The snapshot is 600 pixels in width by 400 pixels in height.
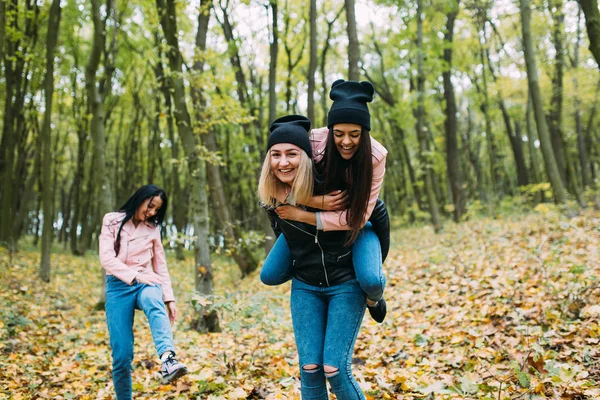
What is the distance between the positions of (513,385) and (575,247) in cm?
523

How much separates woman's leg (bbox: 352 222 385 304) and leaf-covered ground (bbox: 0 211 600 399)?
136 centimetres

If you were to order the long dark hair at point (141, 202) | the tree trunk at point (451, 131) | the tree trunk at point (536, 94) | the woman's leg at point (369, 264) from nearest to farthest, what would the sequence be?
the woman's leg at point (369, 264) → the long dark hair at point (141, 202) → the tree trunk at point (536, 94) → the tree trunk at point (451, 131)

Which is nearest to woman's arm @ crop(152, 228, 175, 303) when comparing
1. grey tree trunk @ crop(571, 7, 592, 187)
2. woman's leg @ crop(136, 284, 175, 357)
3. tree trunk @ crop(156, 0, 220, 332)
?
woman's leg @ crop(136, 284, 175, 357)

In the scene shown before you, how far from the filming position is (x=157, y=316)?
3975 millimetres

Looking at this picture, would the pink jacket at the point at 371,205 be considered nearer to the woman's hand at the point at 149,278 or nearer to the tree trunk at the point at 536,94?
the woman's hand at the point at 149,278

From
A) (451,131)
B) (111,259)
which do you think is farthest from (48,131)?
(451,131)

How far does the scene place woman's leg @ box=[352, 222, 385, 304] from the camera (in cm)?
269

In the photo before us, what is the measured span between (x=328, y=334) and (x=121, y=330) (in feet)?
7.09

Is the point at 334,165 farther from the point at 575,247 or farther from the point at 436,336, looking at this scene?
the point at 575,247

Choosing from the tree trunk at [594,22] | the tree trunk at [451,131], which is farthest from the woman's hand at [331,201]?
the tree trunk at [451,131]

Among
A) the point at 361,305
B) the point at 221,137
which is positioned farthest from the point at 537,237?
the point at 221,137

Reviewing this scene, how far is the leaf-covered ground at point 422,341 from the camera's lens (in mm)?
3945

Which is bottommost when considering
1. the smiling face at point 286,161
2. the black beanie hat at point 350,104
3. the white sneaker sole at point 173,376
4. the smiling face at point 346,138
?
the white sneaker sole at point 173,376

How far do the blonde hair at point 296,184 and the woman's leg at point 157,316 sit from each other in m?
1.78
